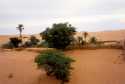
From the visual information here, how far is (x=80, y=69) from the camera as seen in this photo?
1348 inches

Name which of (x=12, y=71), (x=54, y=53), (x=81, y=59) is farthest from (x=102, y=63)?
(x=12, y=71)

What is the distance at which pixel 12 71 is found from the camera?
3400 centimetres

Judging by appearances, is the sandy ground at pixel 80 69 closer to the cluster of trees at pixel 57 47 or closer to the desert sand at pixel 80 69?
the desert sand at pixel 80 69

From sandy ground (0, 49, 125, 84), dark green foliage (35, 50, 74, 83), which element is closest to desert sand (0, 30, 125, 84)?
sandy ground (0, 49, 125, 84)

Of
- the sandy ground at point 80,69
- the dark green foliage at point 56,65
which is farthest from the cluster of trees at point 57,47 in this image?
the sandy ground at point 80,69

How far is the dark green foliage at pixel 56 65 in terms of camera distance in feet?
97.6

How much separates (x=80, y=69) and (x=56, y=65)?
514 cm

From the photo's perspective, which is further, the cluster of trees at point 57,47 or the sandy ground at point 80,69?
the sandy ground at point 80,69

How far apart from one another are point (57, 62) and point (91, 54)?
11529 mm

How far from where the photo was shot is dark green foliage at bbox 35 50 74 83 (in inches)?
1171

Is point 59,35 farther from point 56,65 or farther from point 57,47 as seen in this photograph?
point 56,65

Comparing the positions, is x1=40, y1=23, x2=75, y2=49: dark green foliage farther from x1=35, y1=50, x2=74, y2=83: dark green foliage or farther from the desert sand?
x1=35, y1=50, x2=74, y2=83: dark green foliage

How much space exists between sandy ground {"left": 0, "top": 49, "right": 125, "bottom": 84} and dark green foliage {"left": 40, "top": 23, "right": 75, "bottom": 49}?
2.42 meters

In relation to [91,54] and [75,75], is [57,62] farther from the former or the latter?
[91,54]
